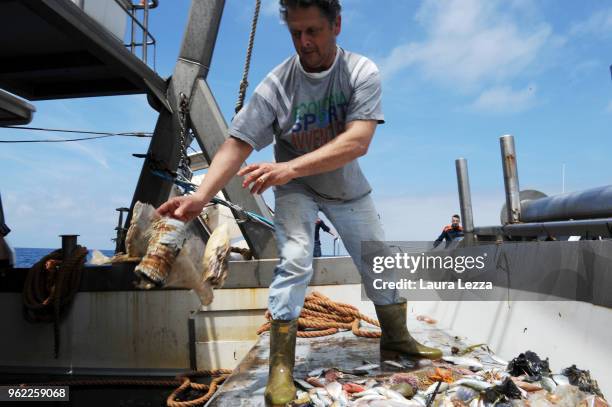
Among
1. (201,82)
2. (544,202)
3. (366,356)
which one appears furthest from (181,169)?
(544,202)

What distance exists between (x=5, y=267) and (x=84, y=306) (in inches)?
58.1

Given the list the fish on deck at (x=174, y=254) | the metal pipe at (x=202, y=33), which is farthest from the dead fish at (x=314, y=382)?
the metal pipe at (x=202, y=33)

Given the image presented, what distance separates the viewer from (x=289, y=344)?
2.87 meters

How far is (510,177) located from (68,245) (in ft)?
22.3

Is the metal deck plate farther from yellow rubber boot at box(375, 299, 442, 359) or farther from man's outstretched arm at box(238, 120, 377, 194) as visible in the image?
yellow rubber boot at box(375, 299, 442, 359)

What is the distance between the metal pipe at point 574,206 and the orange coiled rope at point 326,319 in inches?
104

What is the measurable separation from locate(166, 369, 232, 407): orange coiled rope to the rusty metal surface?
3.67ft

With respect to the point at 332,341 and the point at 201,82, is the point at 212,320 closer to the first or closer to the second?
the point at 332,341

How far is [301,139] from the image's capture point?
10.00 ft

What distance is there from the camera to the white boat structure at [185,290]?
13.6 feet

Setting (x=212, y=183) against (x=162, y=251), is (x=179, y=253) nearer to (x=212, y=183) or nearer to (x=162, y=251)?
(x=162, y=251)

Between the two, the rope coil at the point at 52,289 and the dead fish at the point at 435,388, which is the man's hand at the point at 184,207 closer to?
the dead fish at the point at 435,388

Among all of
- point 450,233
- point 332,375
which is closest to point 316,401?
point 332,375

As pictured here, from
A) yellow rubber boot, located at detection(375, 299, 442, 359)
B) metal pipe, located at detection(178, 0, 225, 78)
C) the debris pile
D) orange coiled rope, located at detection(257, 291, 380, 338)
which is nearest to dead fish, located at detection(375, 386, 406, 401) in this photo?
the debris pile
